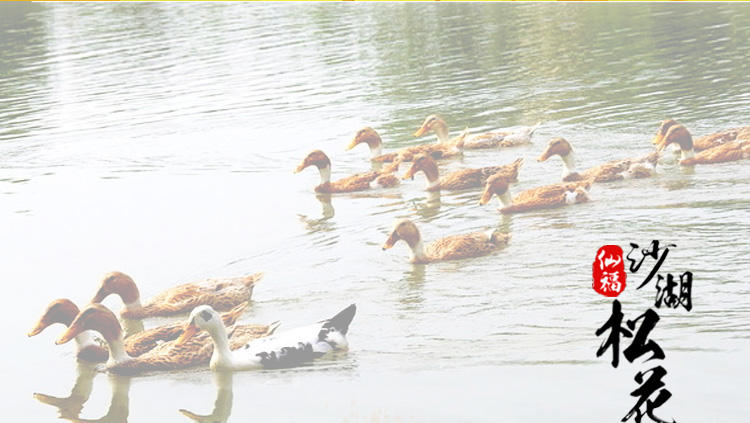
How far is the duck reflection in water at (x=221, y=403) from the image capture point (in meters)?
12.0

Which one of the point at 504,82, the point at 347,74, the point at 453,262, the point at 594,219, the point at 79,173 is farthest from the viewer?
the point at 347,74

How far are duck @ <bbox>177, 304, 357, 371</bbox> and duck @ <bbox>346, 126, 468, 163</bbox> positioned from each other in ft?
35.0

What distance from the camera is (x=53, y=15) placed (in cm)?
6028

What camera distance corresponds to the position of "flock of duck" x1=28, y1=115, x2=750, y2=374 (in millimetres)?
13078

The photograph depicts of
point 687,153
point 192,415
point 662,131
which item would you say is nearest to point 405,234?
point 192,415

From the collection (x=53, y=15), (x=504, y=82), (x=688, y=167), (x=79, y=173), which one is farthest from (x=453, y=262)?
(x=53, y=15)

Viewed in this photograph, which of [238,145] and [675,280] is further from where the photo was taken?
[238,145]

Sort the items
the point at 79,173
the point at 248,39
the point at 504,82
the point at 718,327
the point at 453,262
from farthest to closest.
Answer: the point at 248,39 → the point at 504,82 → the point at 79,173 → the point at 453,262 → the point at 718,327

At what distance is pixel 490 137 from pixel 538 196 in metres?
5.68

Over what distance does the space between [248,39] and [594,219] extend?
30138mm

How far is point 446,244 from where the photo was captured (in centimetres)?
1648

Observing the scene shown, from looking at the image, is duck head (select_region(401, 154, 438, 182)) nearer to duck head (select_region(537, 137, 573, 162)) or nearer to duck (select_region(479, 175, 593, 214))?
duck head (select_region(537, 137, 573, 162))

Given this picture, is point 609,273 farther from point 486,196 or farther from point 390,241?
point 486,196

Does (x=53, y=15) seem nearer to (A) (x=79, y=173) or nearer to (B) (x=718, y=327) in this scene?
(A) (x=79, y=173)
